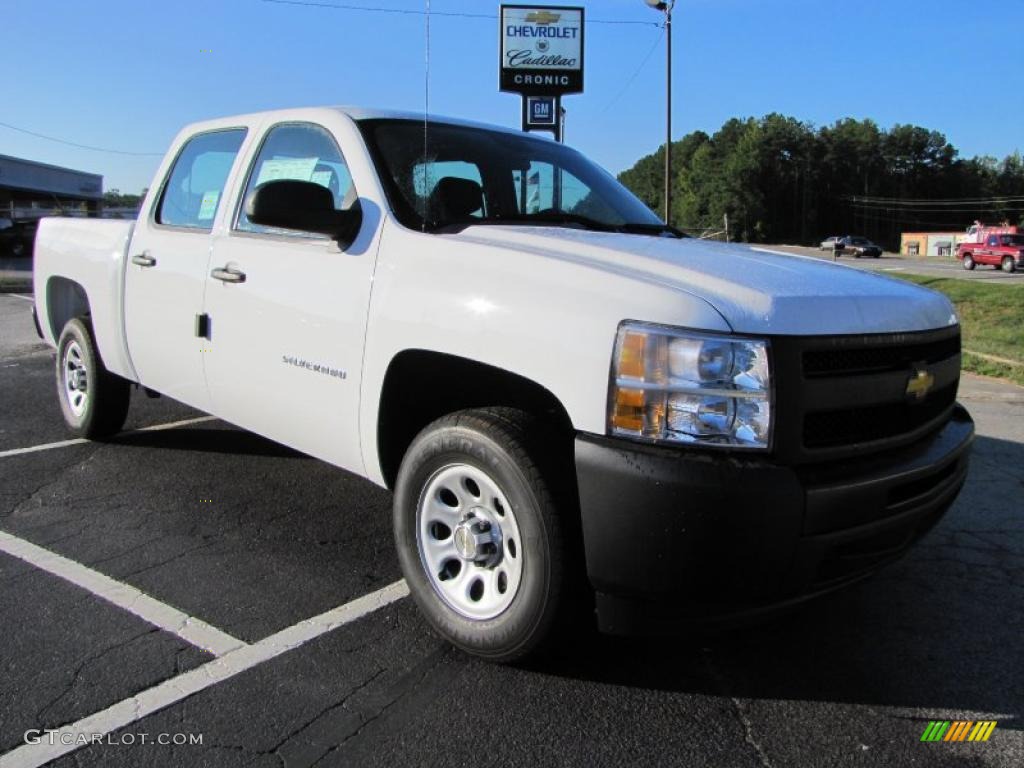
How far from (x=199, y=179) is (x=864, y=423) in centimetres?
365

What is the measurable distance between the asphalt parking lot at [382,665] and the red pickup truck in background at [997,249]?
159 feet

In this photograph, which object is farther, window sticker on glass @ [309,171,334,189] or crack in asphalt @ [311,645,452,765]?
window sticker on glass @ [309,171,334,189]

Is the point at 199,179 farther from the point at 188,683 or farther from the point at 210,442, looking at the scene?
the point at 188,683

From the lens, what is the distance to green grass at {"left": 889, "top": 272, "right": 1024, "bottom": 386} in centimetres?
920

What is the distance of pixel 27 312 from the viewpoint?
1395 cm

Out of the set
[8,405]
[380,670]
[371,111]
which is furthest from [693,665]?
[8,405]

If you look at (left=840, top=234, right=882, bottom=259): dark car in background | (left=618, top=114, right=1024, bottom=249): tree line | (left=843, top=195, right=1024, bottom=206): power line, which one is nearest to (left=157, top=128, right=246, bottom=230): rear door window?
(left=840, top=234, right=882, bottom=259): dark car in background

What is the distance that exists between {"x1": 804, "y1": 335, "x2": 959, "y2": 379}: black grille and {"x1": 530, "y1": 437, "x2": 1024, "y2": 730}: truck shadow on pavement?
0.76 m

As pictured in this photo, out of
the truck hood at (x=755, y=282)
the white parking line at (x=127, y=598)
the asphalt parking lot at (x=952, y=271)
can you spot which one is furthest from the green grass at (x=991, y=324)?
the white parking line at (x=127, y=598)

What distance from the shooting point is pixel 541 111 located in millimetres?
16516

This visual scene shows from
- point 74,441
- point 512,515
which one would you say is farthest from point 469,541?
point 74,441

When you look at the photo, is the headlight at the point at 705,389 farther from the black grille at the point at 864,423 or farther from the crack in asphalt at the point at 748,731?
the crack in asphalt at the point at 748,731

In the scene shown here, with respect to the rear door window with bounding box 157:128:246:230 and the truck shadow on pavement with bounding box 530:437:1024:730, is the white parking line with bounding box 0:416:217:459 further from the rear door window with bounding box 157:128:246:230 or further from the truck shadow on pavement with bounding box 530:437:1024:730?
the truck shadow on pavement with bounding box 530:437:1024:730

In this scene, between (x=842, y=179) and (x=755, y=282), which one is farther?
(x=842, y=179)
